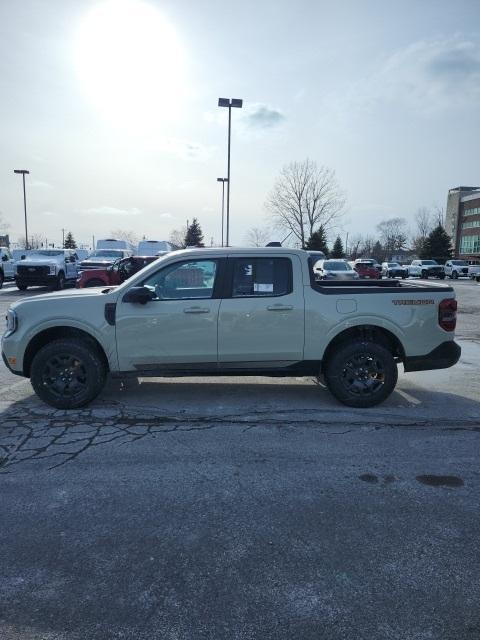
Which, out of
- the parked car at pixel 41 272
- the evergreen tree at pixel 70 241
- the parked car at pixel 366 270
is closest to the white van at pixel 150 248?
the parked car at pixel 41 272

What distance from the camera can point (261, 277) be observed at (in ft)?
17.9

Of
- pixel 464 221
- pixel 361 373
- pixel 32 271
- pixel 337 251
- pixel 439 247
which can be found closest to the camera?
pixel 361 373

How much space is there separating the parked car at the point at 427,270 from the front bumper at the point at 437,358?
3904cm

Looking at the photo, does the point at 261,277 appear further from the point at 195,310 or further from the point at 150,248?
the point at 150,248

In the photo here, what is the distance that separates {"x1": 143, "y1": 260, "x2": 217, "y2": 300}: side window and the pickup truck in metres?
0.01

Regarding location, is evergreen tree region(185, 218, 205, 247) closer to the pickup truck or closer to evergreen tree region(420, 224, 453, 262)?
evergreen tree region(420, 224, 453, 262)

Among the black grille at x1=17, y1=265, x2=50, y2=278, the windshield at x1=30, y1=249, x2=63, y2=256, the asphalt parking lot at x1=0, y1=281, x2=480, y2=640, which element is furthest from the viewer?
the windshield at x1=30, y1=249, x2=63, y2=256

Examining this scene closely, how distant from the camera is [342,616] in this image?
2.32 m

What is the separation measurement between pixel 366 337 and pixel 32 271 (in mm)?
18624

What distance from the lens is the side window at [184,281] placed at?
5.40 m

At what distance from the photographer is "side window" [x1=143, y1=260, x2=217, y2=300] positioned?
213 inches

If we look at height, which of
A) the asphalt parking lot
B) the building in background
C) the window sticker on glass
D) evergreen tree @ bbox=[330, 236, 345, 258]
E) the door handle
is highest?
the building in background

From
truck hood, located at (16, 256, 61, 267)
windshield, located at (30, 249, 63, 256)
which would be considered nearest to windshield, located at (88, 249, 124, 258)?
windshield, located at (30, 249, 63, 256)

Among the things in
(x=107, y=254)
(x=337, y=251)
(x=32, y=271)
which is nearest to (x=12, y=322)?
(x=32, y=271)
